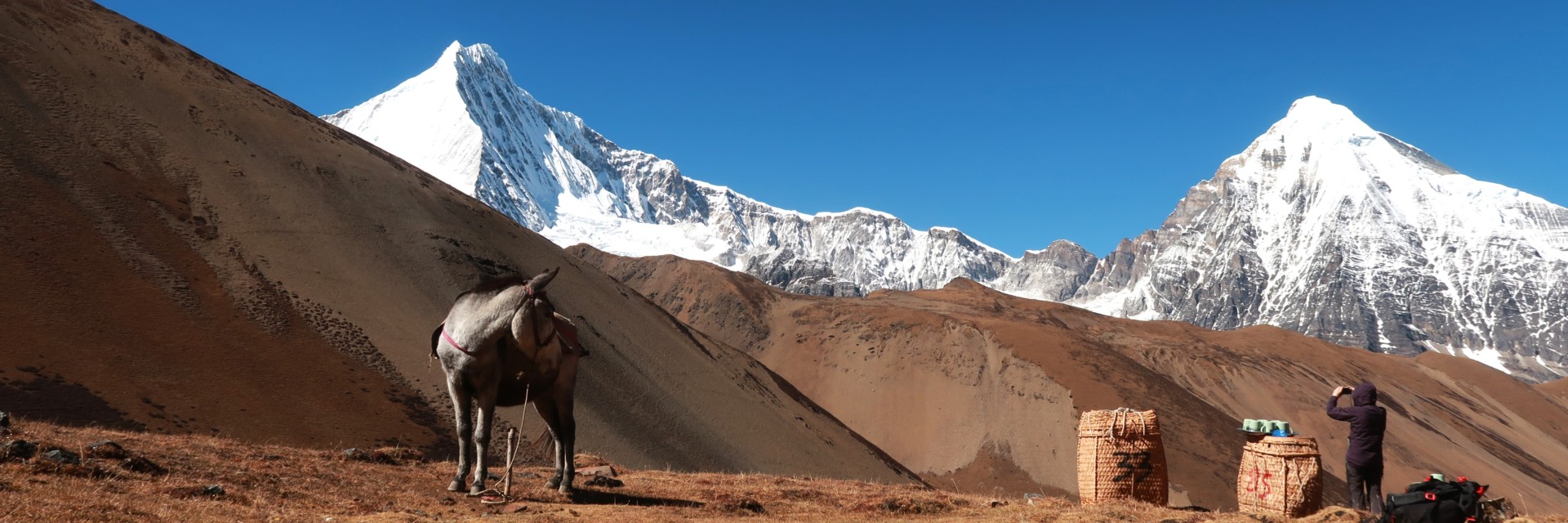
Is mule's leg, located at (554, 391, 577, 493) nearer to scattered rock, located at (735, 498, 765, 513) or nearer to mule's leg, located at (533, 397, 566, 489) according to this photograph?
mule's leg, located at (533, 397, 566, 489)

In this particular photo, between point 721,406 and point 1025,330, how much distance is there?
49.3m

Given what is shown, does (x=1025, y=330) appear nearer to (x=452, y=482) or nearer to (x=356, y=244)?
(x=356, y=244)

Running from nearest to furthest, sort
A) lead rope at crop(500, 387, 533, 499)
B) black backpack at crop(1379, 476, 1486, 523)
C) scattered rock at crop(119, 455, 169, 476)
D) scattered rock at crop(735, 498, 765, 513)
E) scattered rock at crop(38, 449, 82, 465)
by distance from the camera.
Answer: black backpack at crop(1379, 476, 1486, 523), scattered rock at crop(38, 449, 82, 465), scattered rock at crop(119, 455, 169, 476), lead rope at crop(500, 387, 533, 499), scattered rock at crop(735, 498, 765, 513)

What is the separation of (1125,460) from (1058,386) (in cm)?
7955

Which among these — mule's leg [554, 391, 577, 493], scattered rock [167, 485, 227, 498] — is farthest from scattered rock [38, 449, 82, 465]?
mule's leg [554, 391, 577, 493]

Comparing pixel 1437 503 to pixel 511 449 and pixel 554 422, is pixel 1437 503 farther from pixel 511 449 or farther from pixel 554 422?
pixel 511 449

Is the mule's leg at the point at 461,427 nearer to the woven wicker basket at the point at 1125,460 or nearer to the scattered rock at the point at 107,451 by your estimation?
the scattered rock at the point at 107,451

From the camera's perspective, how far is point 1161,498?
1332cm

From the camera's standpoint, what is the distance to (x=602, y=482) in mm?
14961

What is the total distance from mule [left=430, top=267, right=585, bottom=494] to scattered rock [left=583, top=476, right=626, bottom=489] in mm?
895

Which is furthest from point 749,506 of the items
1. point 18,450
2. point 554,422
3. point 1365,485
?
point 18,450

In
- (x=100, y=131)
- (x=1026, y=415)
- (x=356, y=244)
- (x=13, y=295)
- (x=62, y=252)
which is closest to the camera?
(x=13, y=295)

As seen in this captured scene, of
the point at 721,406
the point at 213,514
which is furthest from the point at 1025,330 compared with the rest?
the point at 213,514

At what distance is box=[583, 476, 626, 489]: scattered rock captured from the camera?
14820 millimetres
